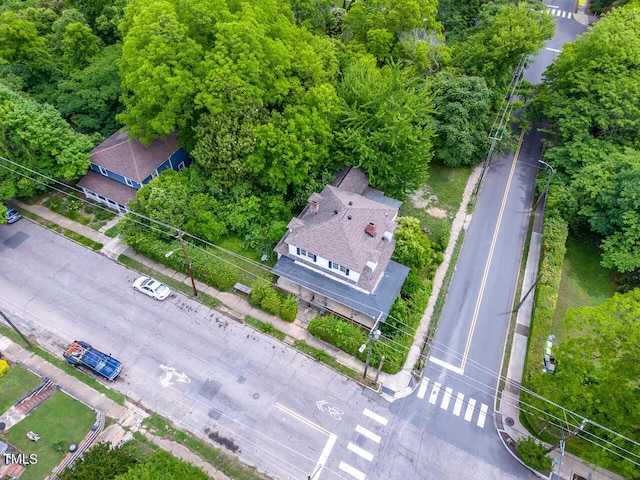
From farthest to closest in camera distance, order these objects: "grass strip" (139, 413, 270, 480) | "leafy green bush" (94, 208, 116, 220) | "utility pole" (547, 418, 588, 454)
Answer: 1. "leafy green bush" (94, 208, 116, 220)
2. "grass strip" (139, 413, 270, 480)
3. "utility pole" (547, 418, 588, 454)

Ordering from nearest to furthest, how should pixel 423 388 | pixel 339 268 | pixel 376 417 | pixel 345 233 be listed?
pixel 376 417 < pixel 423 388 < pixel 345 233 < pixel 339 268

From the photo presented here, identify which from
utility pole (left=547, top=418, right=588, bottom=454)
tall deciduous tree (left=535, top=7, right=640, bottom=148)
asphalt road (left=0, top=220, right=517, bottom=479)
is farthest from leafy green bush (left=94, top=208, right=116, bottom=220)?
tall deciduous tree (left=535, top=7, right=640, bottom=148)

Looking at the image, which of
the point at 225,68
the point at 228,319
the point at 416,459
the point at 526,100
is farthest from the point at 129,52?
the point at 526,100

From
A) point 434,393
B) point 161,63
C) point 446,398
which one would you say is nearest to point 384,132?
point 161,63

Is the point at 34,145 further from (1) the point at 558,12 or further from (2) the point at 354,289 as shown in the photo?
(1) the point at 558,12

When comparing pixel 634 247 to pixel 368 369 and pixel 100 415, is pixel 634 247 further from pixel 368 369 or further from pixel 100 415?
pixel 100 415

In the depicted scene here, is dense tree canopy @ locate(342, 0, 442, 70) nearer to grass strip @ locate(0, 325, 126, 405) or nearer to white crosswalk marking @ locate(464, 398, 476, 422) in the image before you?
white crosswalk marking @ locate(464, 398, 476, 422)
